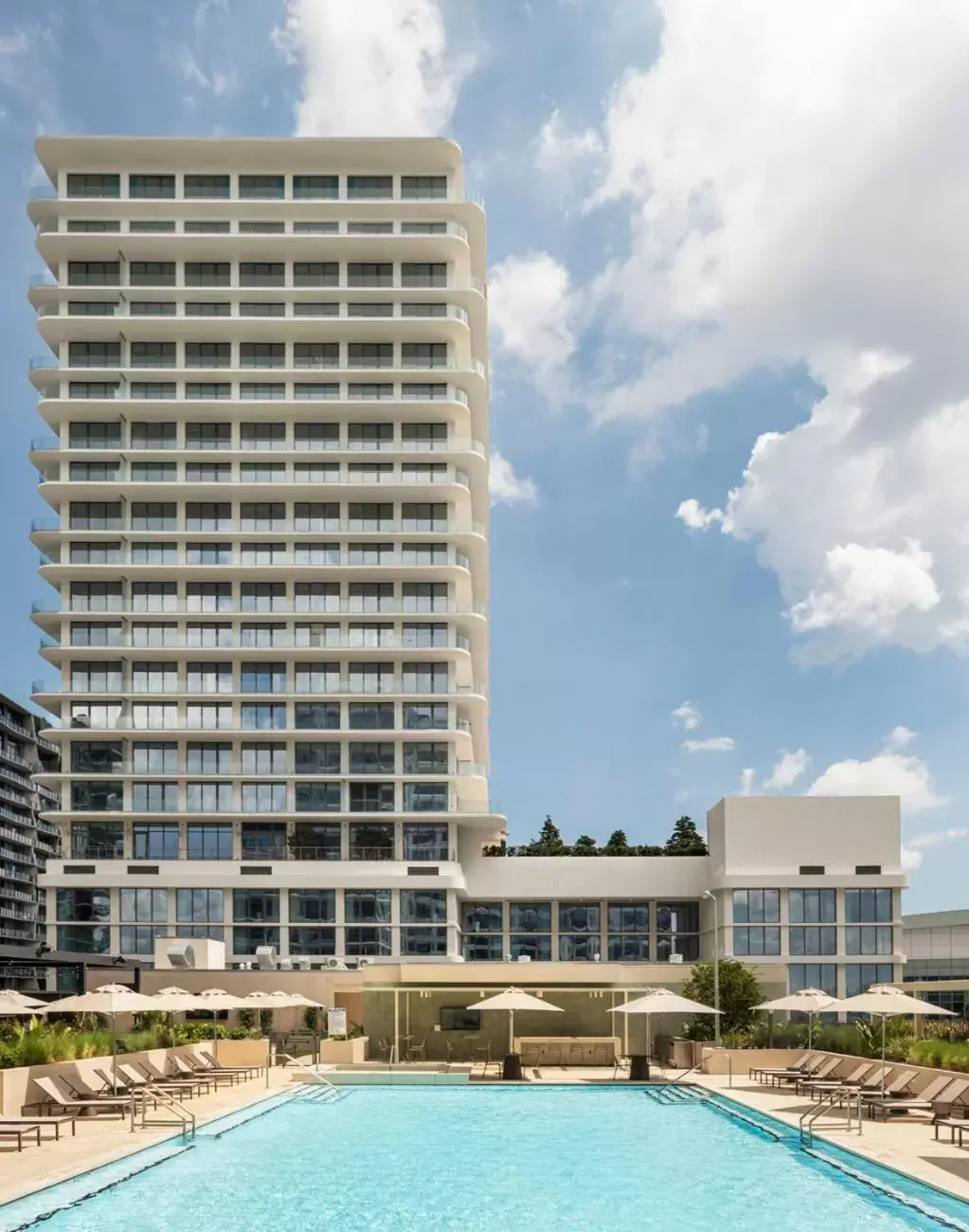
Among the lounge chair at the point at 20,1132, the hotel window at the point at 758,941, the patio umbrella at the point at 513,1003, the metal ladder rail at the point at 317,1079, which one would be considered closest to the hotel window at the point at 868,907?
the hotel window at the point at 758,941

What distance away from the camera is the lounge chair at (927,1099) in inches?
1057

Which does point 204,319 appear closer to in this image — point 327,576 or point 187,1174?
point 327,576

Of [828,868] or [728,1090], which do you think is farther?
[828,868]

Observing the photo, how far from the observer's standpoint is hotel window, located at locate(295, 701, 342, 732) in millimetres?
75625

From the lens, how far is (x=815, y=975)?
233ft

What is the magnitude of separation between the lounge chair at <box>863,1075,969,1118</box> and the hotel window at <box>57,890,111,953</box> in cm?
5169

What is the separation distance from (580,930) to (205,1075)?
4539 centimetres

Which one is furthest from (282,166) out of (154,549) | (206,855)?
(206,855)

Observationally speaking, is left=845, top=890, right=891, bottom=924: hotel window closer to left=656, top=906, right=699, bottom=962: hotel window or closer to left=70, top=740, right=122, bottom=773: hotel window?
left=656, top=906, right=699, bottom=962: hotel window

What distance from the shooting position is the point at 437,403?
7675 centimetres

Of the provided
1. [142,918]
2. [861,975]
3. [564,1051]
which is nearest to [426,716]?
[142,918]

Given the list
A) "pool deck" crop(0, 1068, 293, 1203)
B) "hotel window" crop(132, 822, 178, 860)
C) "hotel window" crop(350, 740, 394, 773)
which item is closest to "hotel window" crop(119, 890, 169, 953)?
"hotel window" crop(132, 822, 178, 860)

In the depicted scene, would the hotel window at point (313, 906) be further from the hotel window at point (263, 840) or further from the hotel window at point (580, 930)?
the hotel window at point (580, 930)

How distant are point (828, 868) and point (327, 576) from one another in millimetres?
29624
